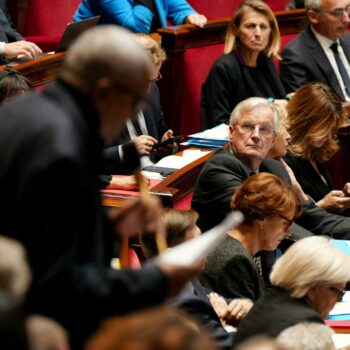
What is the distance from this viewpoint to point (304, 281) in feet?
5.68

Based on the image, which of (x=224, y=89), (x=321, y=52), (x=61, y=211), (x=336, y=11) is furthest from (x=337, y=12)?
(x=61, y=211)

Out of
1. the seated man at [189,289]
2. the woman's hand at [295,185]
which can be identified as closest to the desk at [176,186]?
the woman's hand at [295,185]

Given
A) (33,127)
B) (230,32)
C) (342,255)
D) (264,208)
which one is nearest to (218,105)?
(230,32)

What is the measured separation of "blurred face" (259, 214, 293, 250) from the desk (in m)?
0.22

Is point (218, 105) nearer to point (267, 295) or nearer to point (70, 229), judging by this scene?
point (267, 295)

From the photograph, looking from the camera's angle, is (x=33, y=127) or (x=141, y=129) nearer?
(x=33, y=127)

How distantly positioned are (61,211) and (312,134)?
1.87 m

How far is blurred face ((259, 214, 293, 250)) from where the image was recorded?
216 centimetres

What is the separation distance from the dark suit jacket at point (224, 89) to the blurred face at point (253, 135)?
2.45ft

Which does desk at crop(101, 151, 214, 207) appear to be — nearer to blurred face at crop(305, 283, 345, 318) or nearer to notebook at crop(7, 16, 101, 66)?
blurred face at crop(305, 283, 345, 318)

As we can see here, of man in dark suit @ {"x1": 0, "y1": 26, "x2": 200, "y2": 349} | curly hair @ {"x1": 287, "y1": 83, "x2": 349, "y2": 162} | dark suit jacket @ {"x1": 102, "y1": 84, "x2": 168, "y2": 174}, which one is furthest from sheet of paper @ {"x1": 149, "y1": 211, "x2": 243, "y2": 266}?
curly hair @ {"x1": 287, "y1": 83, "x2": 349, "y2": 162}

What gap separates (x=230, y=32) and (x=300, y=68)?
0.36 metres

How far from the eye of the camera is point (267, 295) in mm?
1754

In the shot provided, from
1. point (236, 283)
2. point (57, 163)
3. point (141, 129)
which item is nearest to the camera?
point (57, 163)
